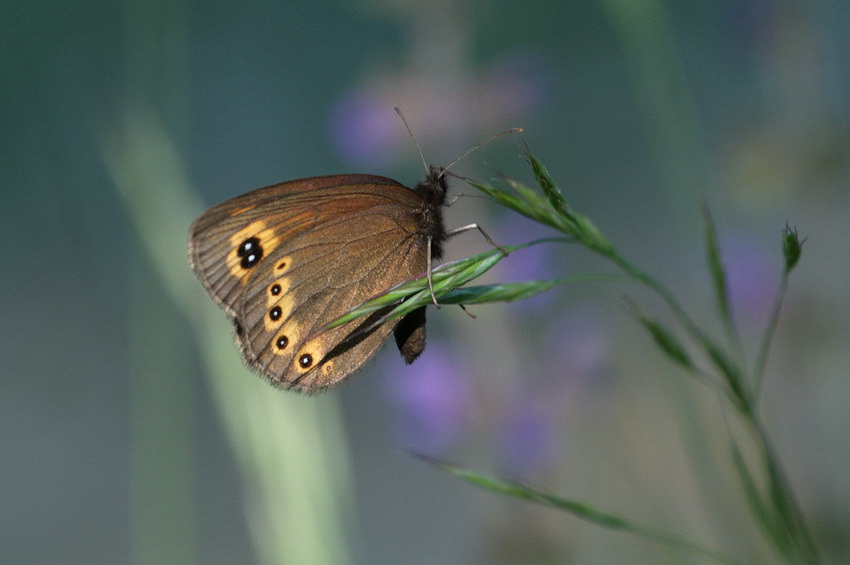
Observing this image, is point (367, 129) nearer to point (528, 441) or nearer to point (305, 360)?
point (528, 441)

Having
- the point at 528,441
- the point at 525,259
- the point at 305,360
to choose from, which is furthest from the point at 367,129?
the point at 305,360

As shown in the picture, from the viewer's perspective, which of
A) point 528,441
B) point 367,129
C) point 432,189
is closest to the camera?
point 432,189

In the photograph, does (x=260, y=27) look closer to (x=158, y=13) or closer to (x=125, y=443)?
(x=125, y=443)

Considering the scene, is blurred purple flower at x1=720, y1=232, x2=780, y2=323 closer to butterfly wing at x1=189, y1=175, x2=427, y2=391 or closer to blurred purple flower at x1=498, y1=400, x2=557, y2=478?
blurred purple flower at x1=498, y1=400, x2=557, y2=478

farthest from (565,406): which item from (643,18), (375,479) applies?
(375,479)

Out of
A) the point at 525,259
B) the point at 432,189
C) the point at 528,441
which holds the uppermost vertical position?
the point at 432,189

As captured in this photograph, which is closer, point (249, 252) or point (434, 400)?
point (249, 252)

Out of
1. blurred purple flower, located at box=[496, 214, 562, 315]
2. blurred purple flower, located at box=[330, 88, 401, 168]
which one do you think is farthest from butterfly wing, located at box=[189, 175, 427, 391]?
blurred purple flower, located at box=[330, 88, 401, 168]
